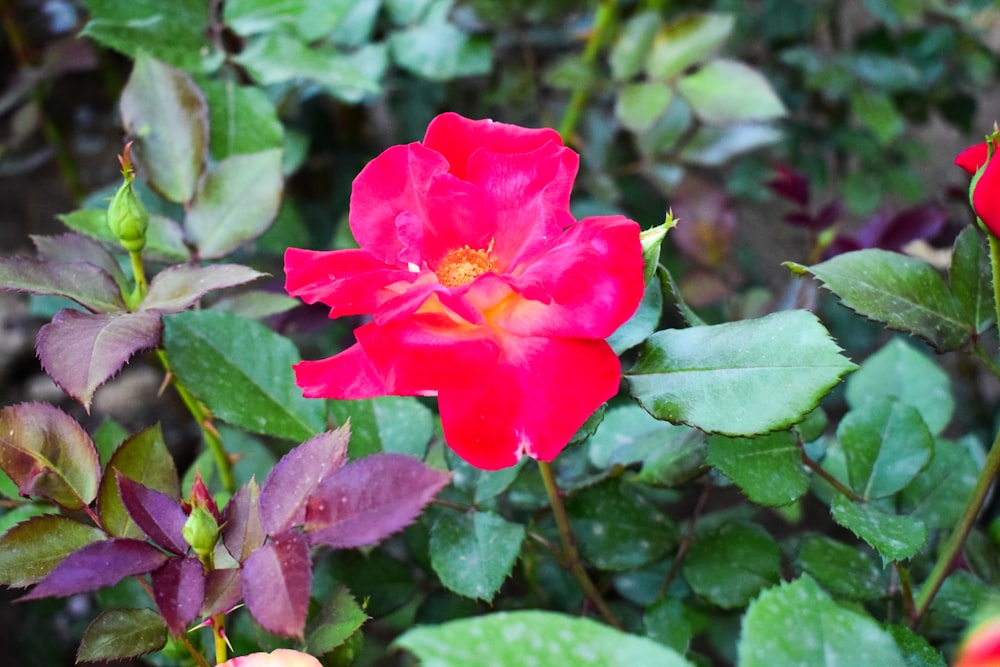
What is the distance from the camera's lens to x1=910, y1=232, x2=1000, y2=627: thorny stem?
458 millimetres

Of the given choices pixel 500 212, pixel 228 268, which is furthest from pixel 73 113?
pixel 500 212

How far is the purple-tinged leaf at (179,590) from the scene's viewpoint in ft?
1.32

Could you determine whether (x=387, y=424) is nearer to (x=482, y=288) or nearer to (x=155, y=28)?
(x=482, y=288)

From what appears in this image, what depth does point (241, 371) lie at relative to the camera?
1.83 ft

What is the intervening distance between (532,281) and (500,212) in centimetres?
7

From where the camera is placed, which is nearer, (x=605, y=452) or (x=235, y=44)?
(x=605, y=452)

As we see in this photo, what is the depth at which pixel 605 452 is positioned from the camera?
653 mm

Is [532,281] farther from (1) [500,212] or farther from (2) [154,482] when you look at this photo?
(2) [154,482]

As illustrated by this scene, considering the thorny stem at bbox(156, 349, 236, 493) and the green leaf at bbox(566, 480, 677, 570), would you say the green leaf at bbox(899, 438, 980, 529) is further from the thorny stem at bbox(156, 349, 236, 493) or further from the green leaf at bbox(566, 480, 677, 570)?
the thorny stem at bbox(156, 349, 236, 493)

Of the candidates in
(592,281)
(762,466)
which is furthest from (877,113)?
(592,281)

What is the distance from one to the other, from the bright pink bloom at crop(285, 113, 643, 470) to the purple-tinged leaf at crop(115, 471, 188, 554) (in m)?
0.11

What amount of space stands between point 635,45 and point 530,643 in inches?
30.4

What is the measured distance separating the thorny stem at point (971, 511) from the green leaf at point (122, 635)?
448mm

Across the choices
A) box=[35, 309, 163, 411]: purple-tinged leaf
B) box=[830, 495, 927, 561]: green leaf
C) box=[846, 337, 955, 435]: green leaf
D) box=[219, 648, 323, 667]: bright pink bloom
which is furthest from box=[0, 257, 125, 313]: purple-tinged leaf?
box=[846, 337, 955, 435]: green leaf
